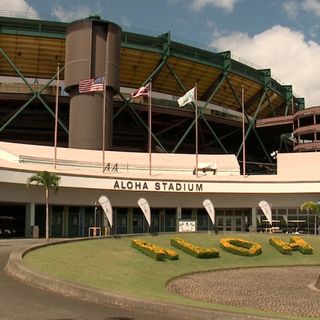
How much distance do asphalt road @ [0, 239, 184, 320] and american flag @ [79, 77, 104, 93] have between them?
38812 millimetres

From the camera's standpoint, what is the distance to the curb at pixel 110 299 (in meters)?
12.2

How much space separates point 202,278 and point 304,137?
2342 inches

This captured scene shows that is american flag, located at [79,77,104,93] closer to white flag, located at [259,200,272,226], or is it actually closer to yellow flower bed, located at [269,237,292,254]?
white flag, located at [259,200,272,226]

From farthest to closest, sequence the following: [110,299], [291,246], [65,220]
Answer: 1. [65,220]
2. [291,246]
3. [110,299]

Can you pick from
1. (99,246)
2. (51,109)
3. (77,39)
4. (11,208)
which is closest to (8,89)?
(51,109)

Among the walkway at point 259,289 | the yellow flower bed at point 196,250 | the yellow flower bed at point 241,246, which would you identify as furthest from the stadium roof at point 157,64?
the walkway at point 259,289

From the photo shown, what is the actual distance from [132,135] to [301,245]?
40.5 meters

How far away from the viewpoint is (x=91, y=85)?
54156mm

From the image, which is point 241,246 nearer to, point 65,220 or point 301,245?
point 301,245

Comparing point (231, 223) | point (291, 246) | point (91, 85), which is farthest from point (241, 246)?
point (91, 85)

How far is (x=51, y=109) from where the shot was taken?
219ft

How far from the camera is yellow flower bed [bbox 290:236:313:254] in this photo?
3547 centimetres

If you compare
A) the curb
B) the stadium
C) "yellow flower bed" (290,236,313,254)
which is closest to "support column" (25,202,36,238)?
the stadium

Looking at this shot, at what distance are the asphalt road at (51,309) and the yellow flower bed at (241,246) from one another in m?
19.8
